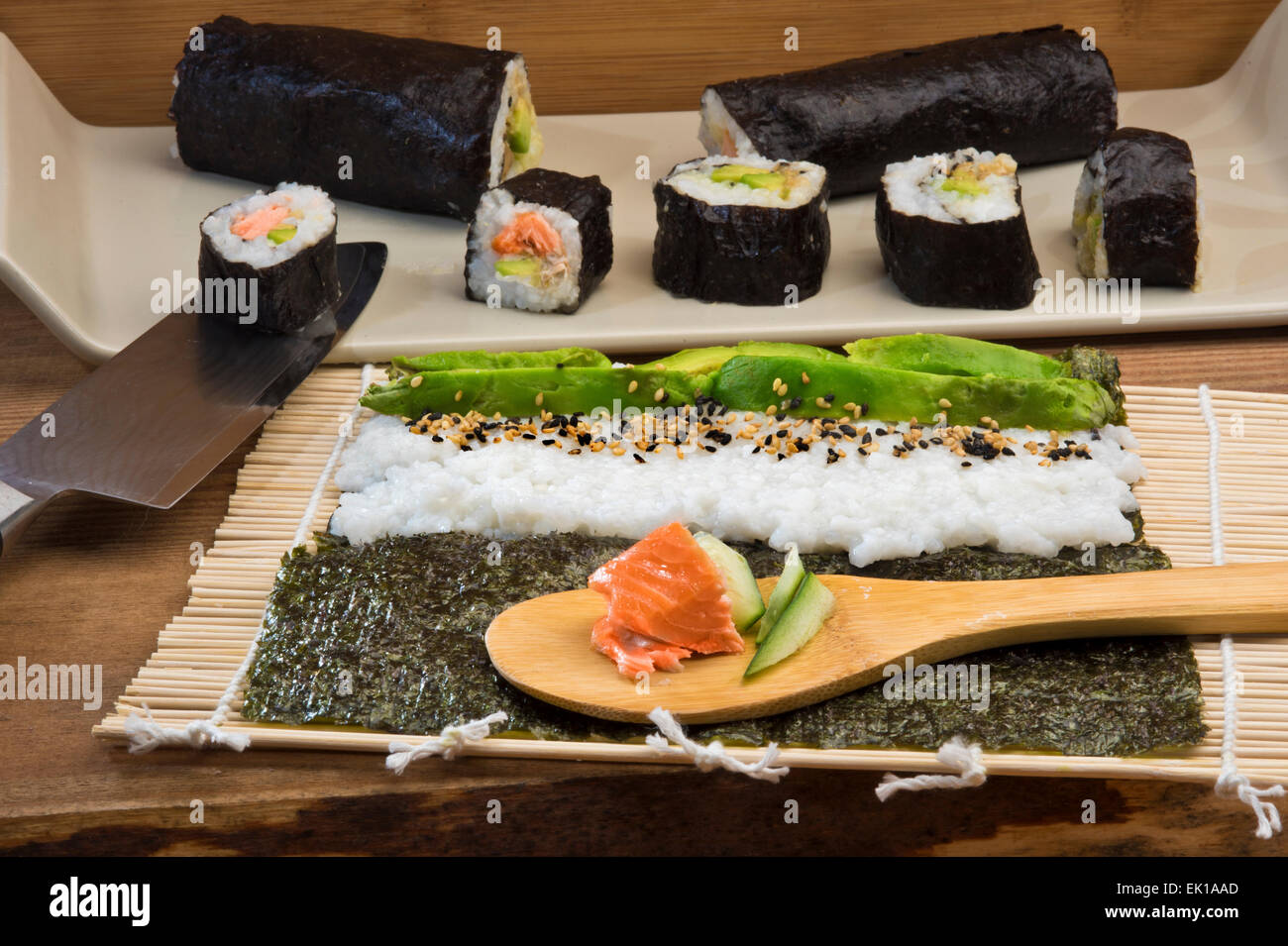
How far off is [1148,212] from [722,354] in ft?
3.49

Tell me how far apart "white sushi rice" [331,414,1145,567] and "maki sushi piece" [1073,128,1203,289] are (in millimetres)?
793

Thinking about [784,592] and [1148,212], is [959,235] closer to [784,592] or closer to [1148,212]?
[1148,212]

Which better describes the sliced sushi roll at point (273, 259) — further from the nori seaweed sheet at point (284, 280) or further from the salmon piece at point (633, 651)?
the salmon piece at point (633, 651)

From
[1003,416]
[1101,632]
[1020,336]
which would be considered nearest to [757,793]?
[1101,632]

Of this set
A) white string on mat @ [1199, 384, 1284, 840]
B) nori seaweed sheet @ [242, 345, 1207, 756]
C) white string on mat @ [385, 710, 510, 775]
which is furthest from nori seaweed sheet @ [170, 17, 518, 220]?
white string on mat @ [1199, 384, 1284, 840]

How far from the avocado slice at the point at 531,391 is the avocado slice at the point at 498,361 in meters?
0.08

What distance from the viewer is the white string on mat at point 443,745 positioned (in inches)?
62.9

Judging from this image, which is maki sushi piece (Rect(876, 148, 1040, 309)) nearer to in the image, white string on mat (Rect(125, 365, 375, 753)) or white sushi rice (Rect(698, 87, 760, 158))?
white sushi rice (Rect(698, 87, 760, 158))

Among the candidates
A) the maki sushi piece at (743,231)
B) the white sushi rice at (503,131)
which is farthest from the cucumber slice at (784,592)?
the white sushi rice at (503,131)

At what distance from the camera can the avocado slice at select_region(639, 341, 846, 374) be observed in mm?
2301

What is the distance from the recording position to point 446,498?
202 centimetres

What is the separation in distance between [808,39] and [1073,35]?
29.4 inches

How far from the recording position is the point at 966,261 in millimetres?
2672

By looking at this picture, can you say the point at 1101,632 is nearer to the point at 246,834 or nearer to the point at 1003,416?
the point at 1003,416
